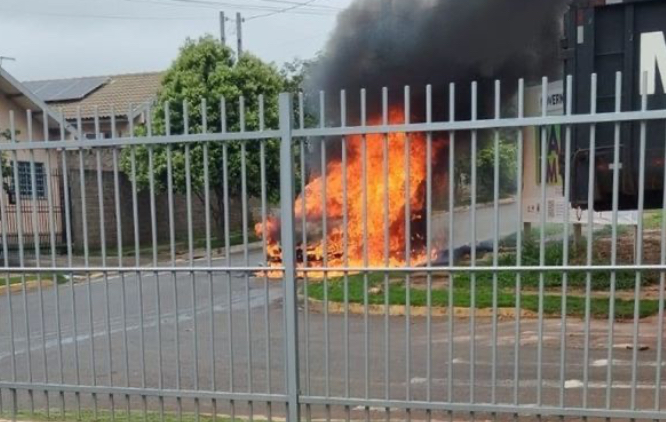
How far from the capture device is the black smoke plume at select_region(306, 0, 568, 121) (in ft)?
43.9

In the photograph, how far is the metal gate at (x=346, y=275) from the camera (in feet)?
12.0

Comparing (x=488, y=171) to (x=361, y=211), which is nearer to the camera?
(x=361, y=211)

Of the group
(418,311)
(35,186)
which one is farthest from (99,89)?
(35,186)

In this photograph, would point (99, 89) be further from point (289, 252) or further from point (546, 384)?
point (289, 252)

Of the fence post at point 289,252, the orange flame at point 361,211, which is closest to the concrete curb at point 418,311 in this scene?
the orange flame at point 361,211

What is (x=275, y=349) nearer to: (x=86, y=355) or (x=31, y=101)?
(x=86, y=355)

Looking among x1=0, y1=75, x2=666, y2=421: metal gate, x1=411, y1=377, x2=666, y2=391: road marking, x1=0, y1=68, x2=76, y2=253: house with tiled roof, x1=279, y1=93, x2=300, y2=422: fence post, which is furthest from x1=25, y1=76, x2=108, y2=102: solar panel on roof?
x1=279, y1=93, x2=300, y2=422: fence post

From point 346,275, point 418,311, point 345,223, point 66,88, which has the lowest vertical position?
point 418,311

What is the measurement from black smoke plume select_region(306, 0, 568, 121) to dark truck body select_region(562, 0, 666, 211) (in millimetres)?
7161

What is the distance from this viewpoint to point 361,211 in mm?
4277

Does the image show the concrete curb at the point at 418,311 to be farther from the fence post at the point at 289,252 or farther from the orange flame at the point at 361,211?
the fence post at the point at 289,252

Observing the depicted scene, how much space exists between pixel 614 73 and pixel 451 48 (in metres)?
8.00

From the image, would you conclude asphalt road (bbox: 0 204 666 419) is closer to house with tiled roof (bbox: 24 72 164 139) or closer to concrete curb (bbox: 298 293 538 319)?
concrete curb (bbox: 298 293 538 319)

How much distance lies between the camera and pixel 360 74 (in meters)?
13.9
